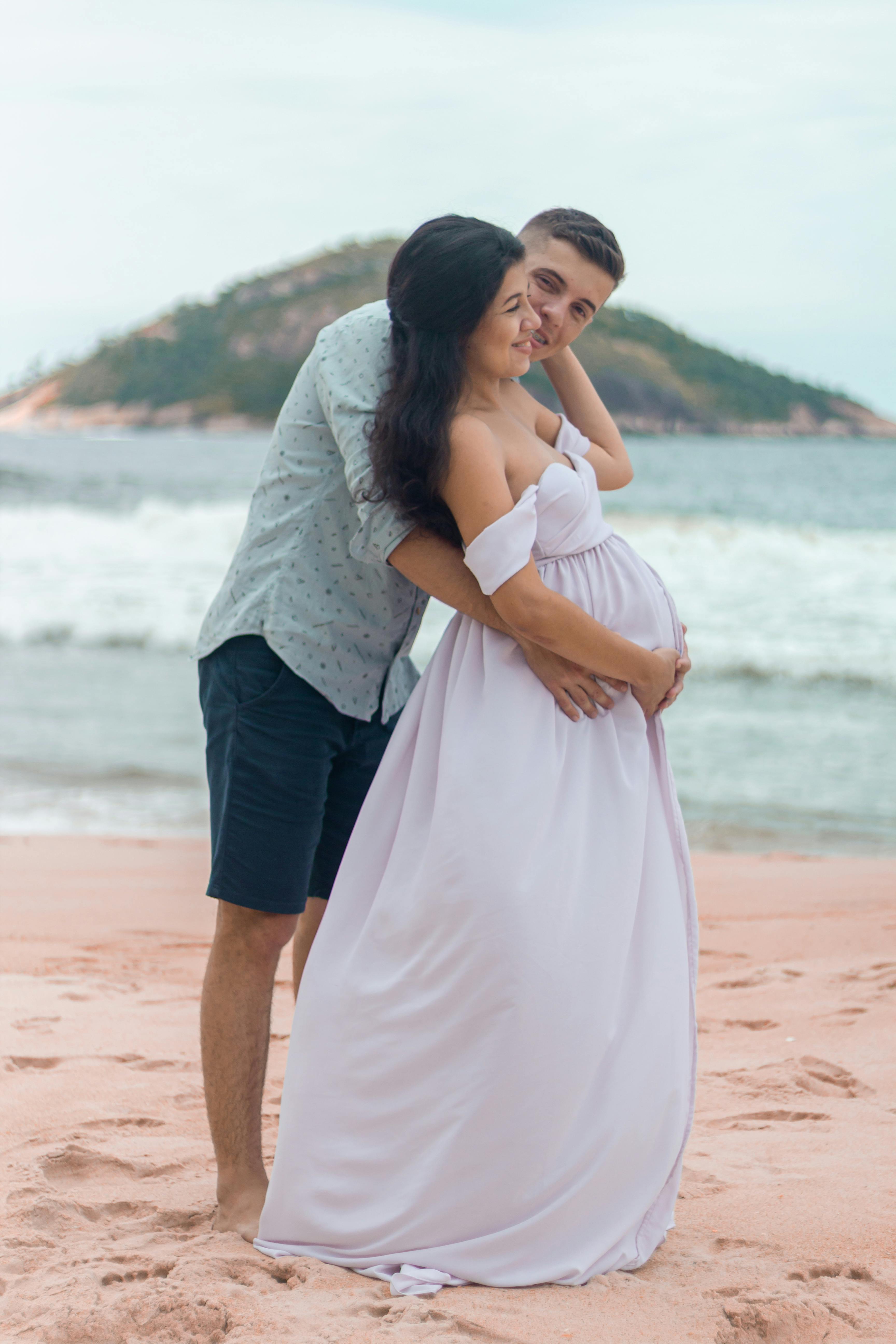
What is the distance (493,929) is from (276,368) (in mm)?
27340

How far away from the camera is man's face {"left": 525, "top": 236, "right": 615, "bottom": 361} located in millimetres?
2121

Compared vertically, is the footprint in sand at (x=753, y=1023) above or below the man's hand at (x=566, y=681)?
below

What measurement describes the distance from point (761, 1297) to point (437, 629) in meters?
9.11

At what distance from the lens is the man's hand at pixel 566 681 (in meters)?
1.93

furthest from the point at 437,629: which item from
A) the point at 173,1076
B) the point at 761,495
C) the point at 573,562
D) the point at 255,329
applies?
the point at 255,329

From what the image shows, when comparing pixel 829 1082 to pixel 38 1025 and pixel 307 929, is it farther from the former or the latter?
pixel 38 1025

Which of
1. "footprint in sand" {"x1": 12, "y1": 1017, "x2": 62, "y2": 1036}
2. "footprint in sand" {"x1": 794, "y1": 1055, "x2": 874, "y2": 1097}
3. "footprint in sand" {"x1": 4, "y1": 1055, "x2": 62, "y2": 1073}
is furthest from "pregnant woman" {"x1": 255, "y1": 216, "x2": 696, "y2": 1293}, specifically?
"footprint in sand" {"x1": 12, "y1": 1017, "x2": 62, "y2": 1036}

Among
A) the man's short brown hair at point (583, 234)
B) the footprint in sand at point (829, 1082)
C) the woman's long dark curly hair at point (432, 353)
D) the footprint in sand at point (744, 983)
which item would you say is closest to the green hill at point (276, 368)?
the footprint in sand at point (744, 983)

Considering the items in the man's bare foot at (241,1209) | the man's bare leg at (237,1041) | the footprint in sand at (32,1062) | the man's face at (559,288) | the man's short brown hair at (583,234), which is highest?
the man's short brown hair at (583,234)

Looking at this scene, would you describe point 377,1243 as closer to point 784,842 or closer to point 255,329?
point 784,842

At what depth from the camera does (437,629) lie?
10.8 metres

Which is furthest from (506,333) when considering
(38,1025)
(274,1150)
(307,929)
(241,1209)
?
(38,1025)

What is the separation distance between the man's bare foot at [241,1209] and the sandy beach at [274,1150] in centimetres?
4

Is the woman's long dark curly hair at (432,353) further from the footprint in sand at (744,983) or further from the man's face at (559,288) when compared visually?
the footprint in sand at (744,983)
